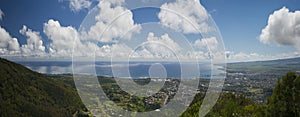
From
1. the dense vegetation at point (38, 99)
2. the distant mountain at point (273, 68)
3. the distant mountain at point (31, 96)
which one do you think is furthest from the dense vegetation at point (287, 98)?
the distant mountain at point (31, 96)

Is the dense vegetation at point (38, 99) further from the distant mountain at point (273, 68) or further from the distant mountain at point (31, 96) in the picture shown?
the distant mountain at point (273, 68)

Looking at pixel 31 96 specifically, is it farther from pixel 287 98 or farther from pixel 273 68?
pixel 287 98

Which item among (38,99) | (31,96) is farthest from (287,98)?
(31,96)

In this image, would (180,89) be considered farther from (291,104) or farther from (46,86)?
(46,86)

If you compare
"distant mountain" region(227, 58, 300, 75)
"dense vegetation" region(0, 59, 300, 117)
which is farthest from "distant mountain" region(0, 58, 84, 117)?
"distant mountain" region(227, 58, 300, 75)

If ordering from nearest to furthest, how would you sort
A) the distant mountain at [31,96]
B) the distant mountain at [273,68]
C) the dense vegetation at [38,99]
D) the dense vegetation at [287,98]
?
the dense vegetation at [287,98] < the dense vegetation at [38,99] < the distant mountain at [273,68] < the distant mountain at [31,96]

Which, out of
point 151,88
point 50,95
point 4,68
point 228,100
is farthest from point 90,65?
point 4,68

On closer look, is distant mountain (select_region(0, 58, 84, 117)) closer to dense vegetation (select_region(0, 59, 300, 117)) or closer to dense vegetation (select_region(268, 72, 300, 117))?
dense vegetation (select_region(0, 59, 300, 117))

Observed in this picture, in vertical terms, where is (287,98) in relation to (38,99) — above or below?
above

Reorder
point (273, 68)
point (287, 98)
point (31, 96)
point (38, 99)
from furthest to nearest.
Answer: point (273, 68) → point (31, 96) → point (38, 99) → point (287, 98)
